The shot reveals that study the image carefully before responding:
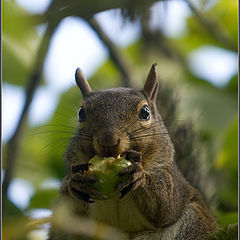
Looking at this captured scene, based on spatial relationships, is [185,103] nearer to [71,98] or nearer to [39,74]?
[71,98]

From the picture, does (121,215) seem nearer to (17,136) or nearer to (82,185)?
(82,185)

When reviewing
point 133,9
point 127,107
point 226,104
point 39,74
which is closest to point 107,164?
point 127,107

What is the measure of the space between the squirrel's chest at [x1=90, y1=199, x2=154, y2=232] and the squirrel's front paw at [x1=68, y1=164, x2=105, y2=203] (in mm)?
270

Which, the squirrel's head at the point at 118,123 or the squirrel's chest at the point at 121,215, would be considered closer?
the squirrel's head at the point at 118,123

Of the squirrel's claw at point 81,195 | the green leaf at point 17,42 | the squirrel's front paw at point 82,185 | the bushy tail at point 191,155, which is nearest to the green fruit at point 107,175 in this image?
the squirrel's front paw at point 82,185

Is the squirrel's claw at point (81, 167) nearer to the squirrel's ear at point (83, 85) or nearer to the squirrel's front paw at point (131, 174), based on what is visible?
the squirrel's front paw at point (131, 174)

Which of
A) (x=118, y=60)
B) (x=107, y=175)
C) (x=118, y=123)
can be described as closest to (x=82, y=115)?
(x=118, y=123)

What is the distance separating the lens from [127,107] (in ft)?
7.56

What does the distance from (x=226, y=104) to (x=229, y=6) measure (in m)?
1.00

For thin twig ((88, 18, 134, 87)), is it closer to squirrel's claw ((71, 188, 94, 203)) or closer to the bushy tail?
the bushy tail

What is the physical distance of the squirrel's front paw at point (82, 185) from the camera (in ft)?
6.26

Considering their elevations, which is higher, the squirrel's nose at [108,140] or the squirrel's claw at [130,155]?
the squirrel's nose at [108,140]

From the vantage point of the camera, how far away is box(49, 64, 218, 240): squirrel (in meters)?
2.04

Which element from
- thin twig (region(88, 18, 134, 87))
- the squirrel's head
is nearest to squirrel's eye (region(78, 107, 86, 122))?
the squirrel's head
